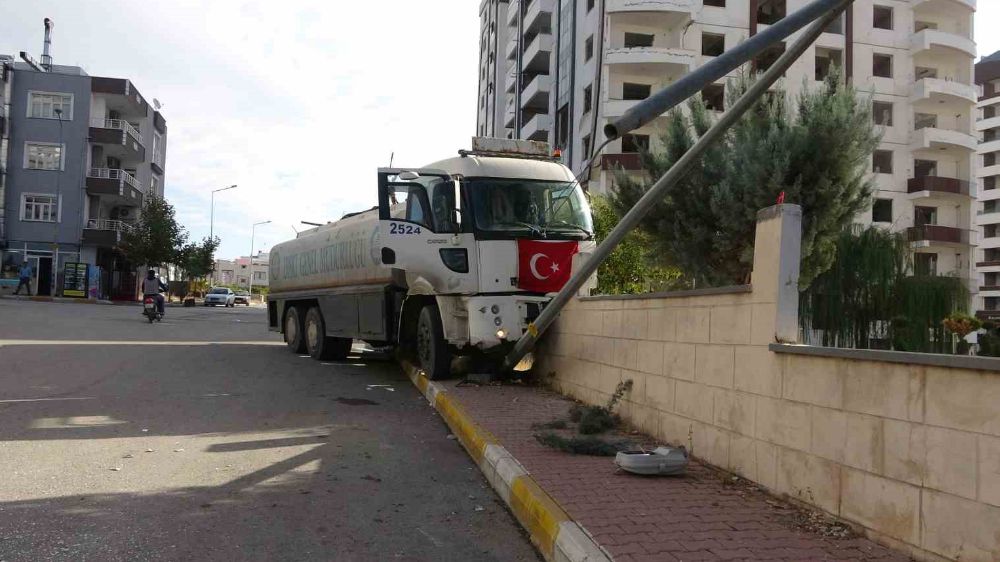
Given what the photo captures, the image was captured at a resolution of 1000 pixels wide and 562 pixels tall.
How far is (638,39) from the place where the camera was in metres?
36.6

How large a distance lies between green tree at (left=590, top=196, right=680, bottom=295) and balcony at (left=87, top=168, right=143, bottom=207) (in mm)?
36658

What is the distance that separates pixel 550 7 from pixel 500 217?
3593 cm

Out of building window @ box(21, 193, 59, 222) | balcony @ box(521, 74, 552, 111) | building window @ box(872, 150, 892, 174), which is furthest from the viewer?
building window @ box(21, 193, 59, 222)

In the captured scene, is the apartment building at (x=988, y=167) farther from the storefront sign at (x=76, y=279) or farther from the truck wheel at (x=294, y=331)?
the storefront sign at (x=76, y=279)

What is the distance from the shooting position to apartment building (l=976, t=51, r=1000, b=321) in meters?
68.8

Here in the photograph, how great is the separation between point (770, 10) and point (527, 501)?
1473 inches

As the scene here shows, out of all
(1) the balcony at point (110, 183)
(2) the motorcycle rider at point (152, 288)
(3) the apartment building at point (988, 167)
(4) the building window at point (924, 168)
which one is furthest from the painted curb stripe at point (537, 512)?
(3) the apartment building at point (988, 167)

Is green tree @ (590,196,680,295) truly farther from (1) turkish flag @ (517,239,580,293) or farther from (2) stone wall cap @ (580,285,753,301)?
(2) stone wall cap @ (580,285,753,301)

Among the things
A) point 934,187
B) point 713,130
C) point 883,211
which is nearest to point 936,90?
point 934,187

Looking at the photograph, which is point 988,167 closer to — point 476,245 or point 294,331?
point 294,331

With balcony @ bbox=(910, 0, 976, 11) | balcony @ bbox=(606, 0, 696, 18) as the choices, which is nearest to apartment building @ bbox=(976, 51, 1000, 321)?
balcony @ bbox=(910, 0, 976, 11)

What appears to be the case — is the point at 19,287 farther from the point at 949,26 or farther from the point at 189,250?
the point at 949,26

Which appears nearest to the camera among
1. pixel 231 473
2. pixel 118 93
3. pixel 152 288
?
pixel 231 473

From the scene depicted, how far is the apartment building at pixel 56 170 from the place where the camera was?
43500 mm
